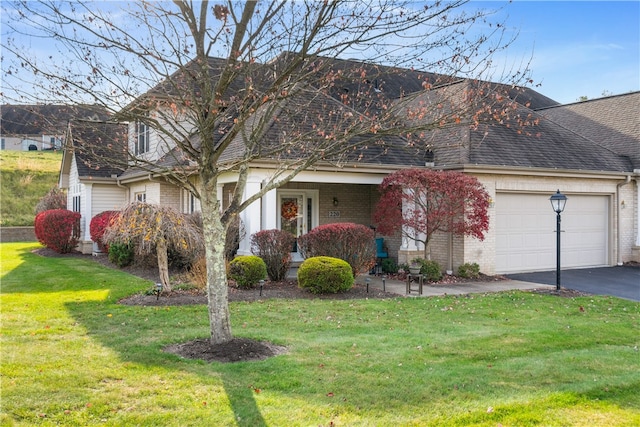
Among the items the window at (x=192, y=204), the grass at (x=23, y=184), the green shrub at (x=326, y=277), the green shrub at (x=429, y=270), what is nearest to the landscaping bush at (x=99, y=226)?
the window at (x=192, y=204)

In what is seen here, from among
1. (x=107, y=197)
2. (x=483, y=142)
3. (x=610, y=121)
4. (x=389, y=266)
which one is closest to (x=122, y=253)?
→ (x=107, y=197)

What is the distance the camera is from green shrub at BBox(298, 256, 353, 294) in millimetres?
11508

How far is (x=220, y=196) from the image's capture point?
1647 cm

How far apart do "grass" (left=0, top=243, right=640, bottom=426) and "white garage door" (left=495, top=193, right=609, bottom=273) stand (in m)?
5.63

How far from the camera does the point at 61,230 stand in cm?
2105

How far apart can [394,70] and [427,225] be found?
743cm

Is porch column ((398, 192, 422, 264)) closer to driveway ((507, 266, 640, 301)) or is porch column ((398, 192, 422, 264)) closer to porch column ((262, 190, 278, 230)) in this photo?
driveway ((507, 266, 640, 301))

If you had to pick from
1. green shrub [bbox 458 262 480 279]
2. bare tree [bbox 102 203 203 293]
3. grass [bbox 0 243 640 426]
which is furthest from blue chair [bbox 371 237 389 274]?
bare tree [bbox 102 203 203 293]

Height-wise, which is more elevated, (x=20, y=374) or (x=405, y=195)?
(x=405, y=195)

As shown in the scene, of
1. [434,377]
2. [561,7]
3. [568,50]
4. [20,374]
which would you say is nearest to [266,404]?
[434,377]

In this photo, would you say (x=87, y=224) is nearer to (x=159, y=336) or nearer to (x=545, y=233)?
(x=159, y=336)

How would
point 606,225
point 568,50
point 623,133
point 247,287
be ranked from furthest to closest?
point 623,133
point 606,225
point 247,287
point 568,50

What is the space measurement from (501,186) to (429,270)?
352 centimetres

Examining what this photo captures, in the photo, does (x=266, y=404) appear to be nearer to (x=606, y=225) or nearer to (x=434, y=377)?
(x=434, y=377)
